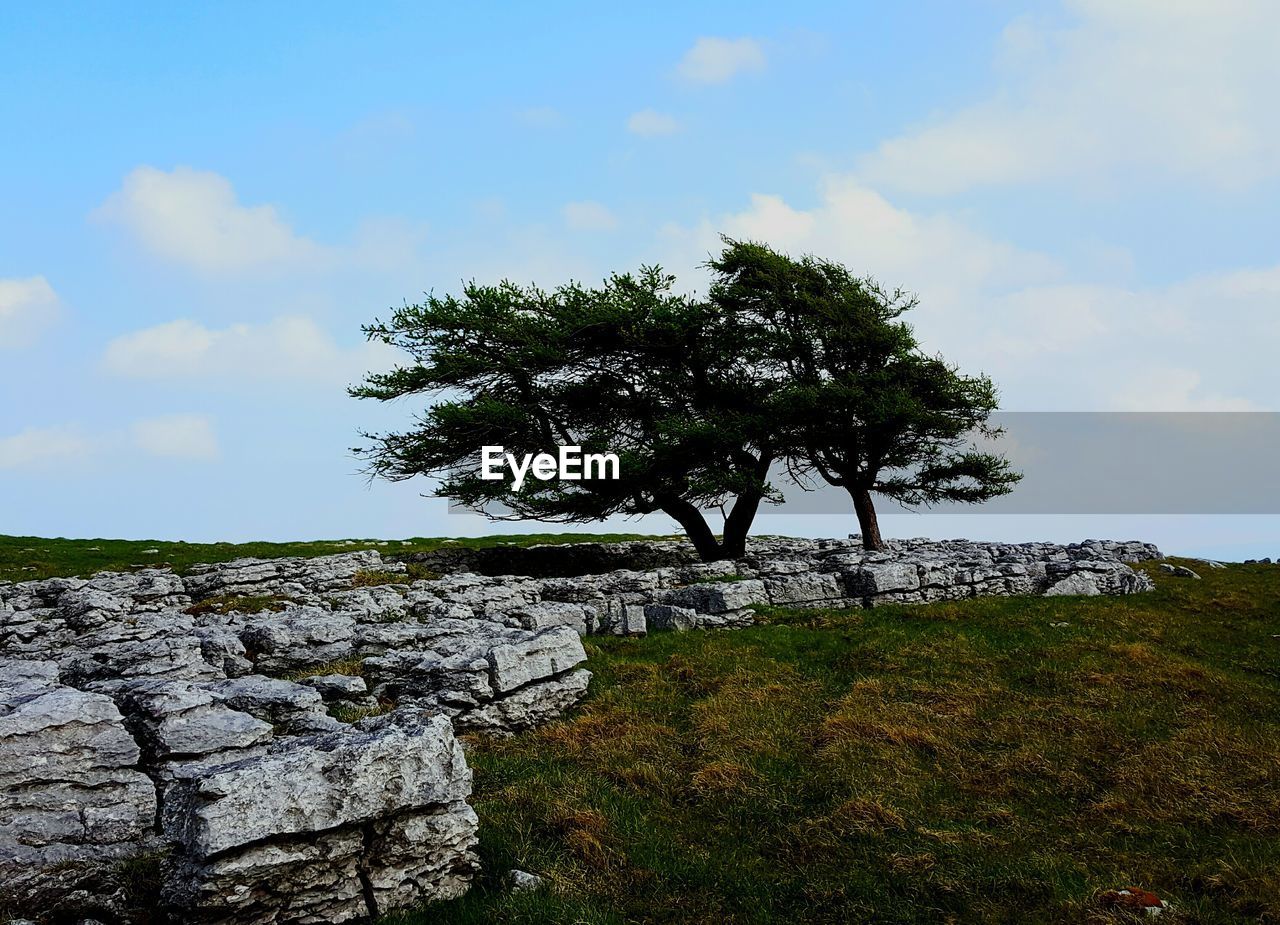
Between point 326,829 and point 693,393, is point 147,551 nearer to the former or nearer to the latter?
point 693,393

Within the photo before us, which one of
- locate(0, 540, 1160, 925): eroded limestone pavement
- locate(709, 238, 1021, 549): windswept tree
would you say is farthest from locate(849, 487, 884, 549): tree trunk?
locate(0, 540, 1160, 925): eroded limestone pavement

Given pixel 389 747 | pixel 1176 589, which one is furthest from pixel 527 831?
pixel 1176 589

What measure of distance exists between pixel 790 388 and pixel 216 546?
1363 inches

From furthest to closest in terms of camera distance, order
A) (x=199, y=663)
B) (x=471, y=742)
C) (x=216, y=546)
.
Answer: (x=216, y=546) → (x=199, y=663) → (x=471, y=742)

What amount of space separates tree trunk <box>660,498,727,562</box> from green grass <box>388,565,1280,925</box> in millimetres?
18587

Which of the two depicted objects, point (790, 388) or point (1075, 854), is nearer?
point (1075, 854)

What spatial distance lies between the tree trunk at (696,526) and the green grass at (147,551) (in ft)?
34.9

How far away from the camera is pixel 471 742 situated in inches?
545

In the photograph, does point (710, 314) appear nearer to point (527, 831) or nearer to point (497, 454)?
point (497, 454)

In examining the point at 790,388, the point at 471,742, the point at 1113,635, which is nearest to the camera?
the point at 471,742

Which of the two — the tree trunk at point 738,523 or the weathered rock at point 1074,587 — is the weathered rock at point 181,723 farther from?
the tree trunk at point 738,523

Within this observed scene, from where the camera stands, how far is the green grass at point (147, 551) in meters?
38.1

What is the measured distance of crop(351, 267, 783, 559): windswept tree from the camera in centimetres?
3634

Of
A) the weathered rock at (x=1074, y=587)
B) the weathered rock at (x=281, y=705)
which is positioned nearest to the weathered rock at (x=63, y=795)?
the weathered rock at (x=281, y=705)
